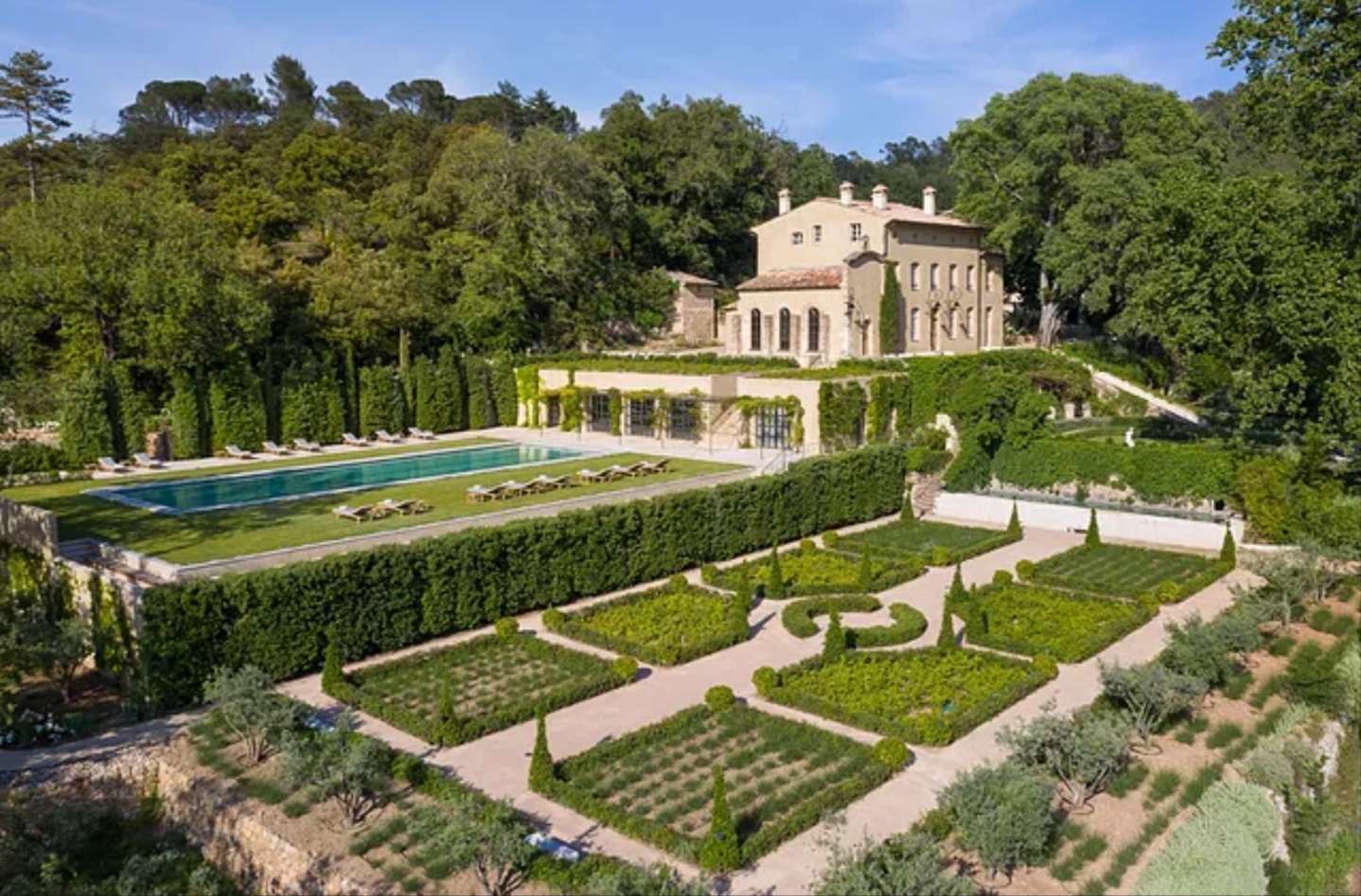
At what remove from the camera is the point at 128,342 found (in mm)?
33219

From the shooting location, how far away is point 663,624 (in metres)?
19.0

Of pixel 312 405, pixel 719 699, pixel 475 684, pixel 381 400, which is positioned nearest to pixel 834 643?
pixel 719 699

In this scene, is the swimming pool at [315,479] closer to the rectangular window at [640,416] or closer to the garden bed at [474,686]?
the rectangular window at [640,416]

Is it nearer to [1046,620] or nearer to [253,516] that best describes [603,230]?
[253,516]

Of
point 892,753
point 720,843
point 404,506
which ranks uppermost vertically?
point 404,506

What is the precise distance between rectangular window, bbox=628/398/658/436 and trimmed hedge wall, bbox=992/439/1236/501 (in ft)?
41.8

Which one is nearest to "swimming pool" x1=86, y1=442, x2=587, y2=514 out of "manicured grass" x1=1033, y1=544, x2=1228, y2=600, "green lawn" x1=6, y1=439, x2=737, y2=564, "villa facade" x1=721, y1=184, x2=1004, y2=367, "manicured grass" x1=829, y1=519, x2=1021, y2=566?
"green lawn" x1=6, y1=439, x2=737, y2=564

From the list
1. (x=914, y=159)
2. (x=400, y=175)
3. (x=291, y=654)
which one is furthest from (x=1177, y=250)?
(x=914, y=159)

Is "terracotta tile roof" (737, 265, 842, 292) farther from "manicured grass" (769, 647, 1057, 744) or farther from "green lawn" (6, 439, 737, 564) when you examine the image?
"manicured grass" (769, 647, 1057, 744)

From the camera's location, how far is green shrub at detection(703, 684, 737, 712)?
14820 mm

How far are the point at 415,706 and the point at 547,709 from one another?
6.73 feet

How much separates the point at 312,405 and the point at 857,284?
22.2m

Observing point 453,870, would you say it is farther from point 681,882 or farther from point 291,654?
point 291,654

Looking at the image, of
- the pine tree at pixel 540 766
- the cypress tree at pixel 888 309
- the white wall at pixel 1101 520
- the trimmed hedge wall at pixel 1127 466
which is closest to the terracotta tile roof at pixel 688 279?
the cypress tree at pixel 888 309
